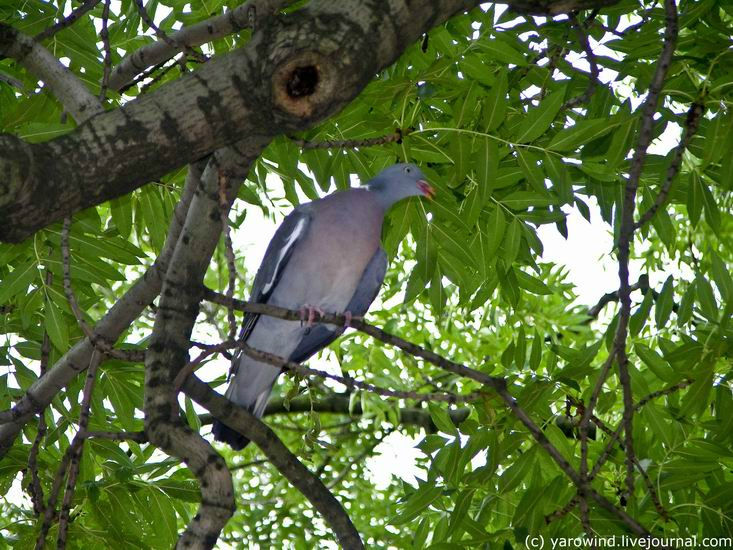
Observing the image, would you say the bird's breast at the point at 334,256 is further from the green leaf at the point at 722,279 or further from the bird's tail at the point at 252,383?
the green leaf at the point at 722,279

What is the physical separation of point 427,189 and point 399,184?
30 centimetres

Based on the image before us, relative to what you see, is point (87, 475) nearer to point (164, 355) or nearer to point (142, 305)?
point (142, 305)

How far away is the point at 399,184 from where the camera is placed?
3639 mm

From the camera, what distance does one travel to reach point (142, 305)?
292cm

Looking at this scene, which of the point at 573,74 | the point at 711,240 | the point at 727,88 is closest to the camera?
the point at 727,88

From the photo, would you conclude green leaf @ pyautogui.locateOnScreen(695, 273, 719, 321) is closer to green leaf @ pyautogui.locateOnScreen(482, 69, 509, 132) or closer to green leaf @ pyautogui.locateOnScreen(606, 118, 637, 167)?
green leaf @ pyautogui.locateOnScreen(606, 118, 637, 167)

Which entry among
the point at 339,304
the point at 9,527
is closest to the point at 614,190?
the point at 339,304

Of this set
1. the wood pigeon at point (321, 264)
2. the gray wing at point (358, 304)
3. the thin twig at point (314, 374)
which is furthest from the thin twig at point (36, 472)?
the gray wing at point (358, 304)

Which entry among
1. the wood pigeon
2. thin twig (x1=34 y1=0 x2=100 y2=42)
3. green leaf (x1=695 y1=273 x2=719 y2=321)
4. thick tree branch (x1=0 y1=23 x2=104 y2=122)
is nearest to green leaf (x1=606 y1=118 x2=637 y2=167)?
green leaf (x1=695 y1=273 x2=719 y2=321)

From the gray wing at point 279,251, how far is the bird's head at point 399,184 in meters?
0.35

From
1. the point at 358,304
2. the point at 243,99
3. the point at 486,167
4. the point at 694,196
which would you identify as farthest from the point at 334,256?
the point at 243,99

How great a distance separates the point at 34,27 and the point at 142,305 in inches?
46.5

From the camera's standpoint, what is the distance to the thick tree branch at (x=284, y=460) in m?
2.55

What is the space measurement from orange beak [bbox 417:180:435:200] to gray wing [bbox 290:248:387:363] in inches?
22.4
